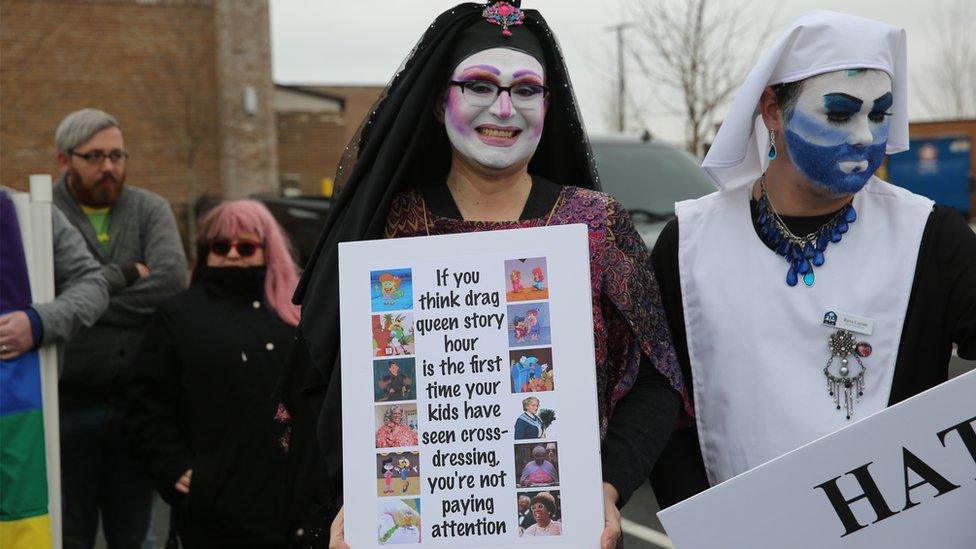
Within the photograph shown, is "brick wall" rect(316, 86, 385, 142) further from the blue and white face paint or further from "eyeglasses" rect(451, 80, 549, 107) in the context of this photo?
the blue and white face paint

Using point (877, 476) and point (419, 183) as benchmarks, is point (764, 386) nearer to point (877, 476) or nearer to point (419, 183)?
point (877, 476)

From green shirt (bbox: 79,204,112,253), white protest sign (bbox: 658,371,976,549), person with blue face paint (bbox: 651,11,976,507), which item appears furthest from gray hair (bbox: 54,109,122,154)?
white protest sign (bbox: 658,371,976,549)

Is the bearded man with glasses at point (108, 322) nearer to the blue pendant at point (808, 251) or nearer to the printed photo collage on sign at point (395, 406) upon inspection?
the printed photo collage on sign at point (395, 406)

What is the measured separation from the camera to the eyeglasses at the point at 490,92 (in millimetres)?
2359

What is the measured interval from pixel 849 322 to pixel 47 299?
8.93 ft

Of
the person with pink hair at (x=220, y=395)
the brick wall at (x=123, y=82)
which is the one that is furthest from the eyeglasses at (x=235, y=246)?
the brick wall at (x=123, y=82)

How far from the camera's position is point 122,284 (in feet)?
15.0

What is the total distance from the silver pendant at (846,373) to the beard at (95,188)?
3.26m

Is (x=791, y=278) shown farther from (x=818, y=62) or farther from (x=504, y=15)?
(x=504, y=15)

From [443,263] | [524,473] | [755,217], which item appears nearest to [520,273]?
[443,263]

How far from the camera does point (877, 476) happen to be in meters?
2.03

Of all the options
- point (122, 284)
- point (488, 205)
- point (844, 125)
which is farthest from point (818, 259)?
point (122, 284)

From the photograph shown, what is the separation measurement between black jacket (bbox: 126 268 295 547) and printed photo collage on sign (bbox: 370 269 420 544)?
176cm

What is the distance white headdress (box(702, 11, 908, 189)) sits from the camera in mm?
2332
